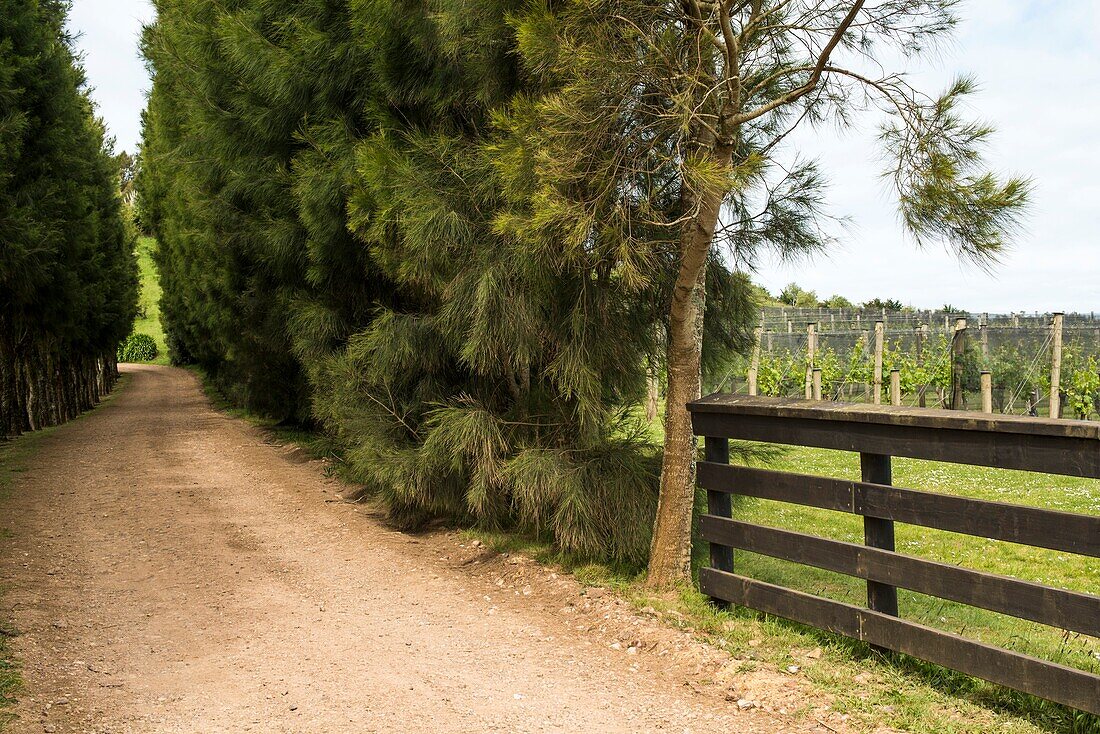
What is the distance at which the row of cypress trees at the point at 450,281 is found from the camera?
18.3 feet

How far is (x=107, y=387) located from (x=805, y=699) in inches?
1320

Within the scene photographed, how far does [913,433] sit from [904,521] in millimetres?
401

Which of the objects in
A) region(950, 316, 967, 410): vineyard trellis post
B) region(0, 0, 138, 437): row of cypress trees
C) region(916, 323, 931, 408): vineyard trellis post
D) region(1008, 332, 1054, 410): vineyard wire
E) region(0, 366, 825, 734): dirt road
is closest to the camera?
region(0, 366, 825, 734): dirt road

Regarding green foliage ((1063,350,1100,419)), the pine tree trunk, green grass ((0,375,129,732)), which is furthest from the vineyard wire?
green grass ((0,375,129,732))

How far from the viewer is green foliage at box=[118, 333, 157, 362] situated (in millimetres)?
57250

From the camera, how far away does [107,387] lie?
1262 inches

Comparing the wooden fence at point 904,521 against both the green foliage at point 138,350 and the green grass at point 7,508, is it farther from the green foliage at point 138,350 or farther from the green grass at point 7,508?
the green foliage at point 138,350

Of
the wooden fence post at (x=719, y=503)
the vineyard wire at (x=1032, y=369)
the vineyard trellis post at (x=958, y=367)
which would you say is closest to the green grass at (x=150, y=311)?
the vineyard trellis post at (x=958, y=367)

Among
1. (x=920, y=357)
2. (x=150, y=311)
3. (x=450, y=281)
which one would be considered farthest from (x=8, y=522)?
(x=150, y=311)

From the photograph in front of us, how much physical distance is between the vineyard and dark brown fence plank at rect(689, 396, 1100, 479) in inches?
363

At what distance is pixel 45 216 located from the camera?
1256cm

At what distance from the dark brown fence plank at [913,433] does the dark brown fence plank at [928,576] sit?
0.47m

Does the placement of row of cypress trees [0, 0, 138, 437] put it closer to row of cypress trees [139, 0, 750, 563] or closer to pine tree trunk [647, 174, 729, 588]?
row of cypress trees [139, 0, 750, 563]

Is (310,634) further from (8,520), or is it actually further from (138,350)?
(138,350)
